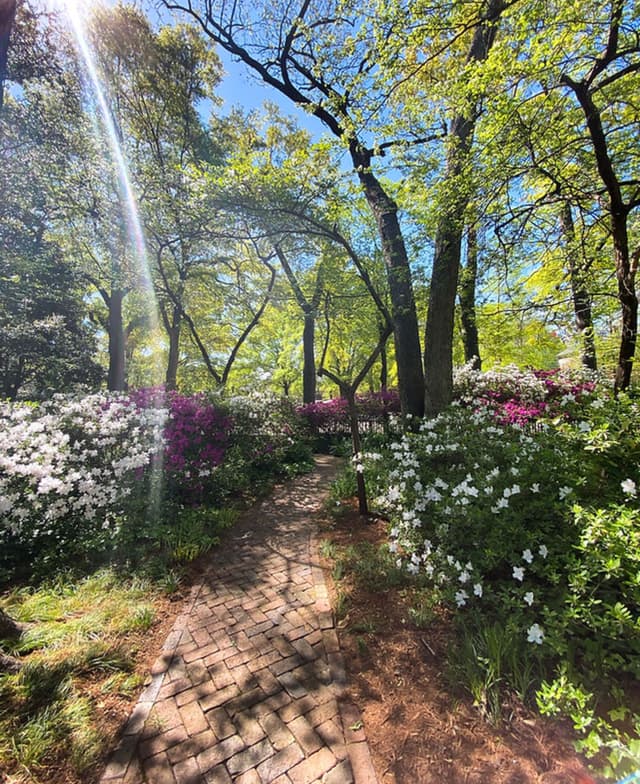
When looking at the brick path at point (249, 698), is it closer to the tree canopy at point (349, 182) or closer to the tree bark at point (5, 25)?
the tree canopy at point (349, 182)

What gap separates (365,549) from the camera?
338cm

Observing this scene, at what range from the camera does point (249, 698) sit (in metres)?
1.92

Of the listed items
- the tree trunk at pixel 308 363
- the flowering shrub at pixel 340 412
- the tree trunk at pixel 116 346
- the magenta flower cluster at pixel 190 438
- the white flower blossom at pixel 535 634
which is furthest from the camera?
the tree trunk at pixel 308 363

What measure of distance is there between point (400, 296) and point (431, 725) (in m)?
4.78

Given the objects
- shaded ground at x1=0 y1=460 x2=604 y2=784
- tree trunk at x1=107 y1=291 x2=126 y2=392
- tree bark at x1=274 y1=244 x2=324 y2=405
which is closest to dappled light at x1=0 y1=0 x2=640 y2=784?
shaded ground at x1=0 y1=460 x2=604 y2=784

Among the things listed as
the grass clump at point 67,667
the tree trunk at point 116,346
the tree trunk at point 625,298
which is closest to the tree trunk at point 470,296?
the tree trunk at point 625,298

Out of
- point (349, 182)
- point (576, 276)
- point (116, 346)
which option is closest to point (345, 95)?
point (349, 182)

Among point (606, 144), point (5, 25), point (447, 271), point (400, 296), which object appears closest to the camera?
point (5, 25)

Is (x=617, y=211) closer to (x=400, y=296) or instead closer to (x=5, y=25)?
(x=400, y=296)

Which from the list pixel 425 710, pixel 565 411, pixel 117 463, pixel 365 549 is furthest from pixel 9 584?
pixel 565 411

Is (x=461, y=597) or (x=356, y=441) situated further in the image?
(x=356, y=441)

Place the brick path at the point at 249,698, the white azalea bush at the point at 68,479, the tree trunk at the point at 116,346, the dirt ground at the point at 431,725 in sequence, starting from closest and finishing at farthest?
1. the dirt ground at the point at 431,725
2. the brick path at the point at 249,698
3. the white azalea bush at the point at 68,479
4. the tree trunk at the point at 116,346

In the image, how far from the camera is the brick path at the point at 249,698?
1576mm

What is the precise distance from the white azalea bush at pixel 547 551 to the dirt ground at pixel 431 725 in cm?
14
